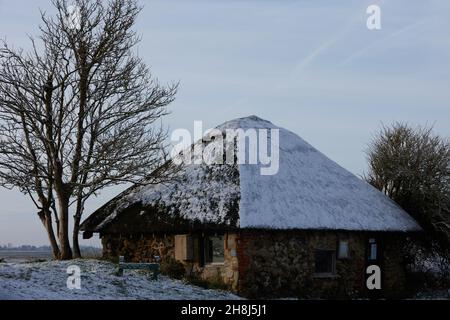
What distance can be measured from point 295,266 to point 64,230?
870cm

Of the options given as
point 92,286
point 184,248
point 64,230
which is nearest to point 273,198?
point 184,248

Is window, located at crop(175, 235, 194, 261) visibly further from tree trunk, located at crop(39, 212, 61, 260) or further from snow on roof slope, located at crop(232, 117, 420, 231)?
tree trunk, located at crop(39, 212, 61, 260)

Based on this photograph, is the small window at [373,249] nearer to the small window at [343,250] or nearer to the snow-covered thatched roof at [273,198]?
the snow-covered thatched roof at [273,198]

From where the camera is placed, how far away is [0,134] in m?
23.7

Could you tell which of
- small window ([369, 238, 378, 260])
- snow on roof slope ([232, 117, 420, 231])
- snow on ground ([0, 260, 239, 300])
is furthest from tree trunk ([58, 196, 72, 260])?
small window ([369, 238, 378, 260])

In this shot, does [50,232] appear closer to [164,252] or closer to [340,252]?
[164,252]

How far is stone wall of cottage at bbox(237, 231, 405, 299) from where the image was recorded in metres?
20.5

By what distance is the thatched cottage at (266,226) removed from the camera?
68.0ft

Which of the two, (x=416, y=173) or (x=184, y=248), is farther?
(x=416, y=173)

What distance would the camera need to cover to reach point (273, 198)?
2212 cm

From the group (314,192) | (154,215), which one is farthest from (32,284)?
(314,192)

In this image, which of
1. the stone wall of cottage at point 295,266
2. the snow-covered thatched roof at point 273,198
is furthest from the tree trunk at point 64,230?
the stone wall of cottage at point 295,266
